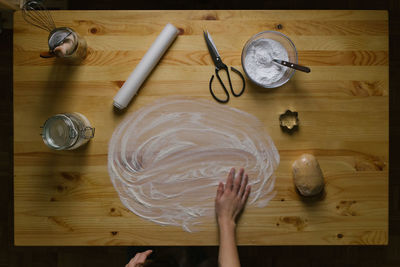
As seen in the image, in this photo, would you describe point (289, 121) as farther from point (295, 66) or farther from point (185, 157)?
point (185, 157)

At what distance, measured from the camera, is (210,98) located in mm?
740

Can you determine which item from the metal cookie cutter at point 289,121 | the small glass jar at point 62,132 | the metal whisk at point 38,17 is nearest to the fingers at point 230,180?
the metal cookie cutter at point 289,121

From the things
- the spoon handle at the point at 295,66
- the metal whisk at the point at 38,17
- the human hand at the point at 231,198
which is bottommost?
the human hand at the point at 231,198

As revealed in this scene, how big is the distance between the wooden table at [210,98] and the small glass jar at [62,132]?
0.06 meters

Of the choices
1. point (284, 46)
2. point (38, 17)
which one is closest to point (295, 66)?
point (284, 46)

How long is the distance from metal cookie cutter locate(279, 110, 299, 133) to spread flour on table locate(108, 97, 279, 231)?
5 centimetres

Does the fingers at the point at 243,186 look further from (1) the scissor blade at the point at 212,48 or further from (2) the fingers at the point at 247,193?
(1) the scissor blade at the point at 212,48

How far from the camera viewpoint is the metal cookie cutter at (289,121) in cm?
73

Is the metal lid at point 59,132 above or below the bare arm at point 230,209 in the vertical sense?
above

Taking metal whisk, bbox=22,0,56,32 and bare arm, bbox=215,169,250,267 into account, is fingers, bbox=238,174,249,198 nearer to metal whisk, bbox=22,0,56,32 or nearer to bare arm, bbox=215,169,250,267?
bare arm, bbox=215,169,250,267

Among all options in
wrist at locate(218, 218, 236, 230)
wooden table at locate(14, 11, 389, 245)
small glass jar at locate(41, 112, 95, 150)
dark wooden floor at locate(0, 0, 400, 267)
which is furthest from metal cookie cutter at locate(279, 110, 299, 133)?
dark wooden floor at locate(0, 0, 400, 267)
